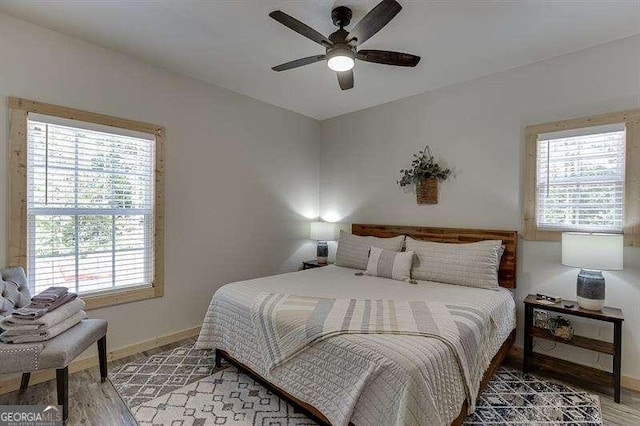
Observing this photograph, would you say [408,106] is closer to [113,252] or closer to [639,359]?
[639,359]

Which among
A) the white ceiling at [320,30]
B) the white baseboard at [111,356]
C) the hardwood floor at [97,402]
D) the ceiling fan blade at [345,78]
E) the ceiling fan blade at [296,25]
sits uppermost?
the white ceiling at [320,30]

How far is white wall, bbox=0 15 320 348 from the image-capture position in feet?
8.46

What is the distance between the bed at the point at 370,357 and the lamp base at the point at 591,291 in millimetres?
512

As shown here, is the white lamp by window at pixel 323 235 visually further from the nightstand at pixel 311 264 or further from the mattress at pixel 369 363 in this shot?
the mattress at pixel 369 363

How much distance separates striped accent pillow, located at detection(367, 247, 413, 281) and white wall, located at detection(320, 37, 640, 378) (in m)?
0.71

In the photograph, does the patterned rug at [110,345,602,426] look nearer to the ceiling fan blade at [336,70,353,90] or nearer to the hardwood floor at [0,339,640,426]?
the hardwood floor at [0,339,640,426]

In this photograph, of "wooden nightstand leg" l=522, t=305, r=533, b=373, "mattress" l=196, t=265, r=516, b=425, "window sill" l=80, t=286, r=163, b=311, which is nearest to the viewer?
"mattress" l=196, t=265, r=516, b=425

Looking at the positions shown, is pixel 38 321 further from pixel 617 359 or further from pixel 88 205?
pixel 617 359

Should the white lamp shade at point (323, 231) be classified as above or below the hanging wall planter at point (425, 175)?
below

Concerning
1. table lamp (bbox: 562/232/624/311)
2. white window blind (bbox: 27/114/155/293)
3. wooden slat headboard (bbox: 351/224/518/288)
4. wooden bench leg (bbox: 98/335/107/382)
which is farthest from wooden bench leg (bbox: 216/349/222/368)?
table lamp (bbox: 562/232/624/311)

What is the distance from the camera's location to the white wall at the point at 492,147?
2.60m

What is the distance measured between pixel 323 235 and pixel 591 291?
289 centimetres

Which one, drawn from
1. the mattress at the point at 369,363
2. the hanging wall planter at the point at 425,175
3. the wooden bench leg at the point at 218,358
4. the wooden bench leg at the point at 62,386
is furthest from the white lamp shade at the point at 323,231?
the wooden bench leg at the point at 62,386

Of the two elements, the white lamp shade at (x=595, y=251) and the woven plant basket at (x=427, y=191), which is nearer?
the white lamp shade at (x=595, y=251)
